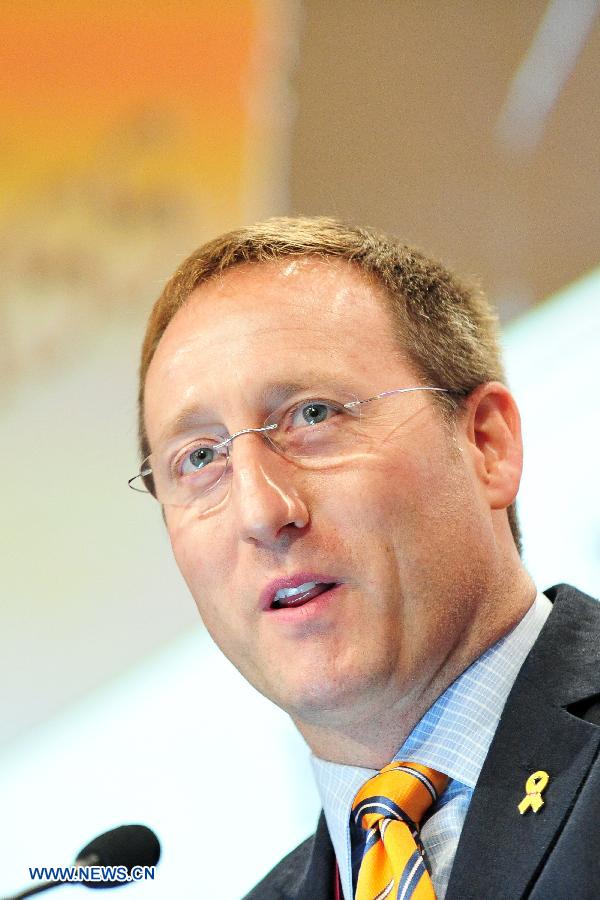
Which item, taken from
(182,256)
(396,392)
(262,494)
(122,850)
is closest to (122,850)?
(122,850)

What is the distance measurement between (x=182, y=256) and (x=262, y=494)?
1499 mm

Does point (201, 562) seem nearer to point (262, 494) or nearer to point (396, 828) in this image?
point (262, 494)

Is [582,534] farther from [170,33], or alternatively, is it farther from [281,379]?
[170,33]

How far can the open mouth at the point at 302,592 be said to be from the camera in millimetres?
1888

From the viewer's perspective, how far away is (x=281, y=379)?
2.00 metres

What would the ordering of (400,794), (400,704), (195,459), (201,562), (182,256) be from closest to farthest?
(400,794), (400,704), (201,562), (195,459), (182,256)

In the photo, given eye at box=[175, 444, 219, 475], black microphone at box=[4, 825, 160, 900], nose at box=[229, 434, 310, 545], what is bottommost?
black microphone at box=[4, 825, 160, 900]

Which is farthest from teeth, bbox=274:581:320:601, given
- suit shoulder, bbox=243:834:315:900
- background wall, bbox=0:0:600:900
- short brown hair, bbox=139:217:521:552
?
background wall, bbox=0:0:600:900

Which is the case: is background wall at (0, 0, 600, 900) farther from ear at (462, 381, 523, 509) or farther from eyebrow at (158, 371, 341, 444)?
eyebrow at (158, 371, 341, 444)

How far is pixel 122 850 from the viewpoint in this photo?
1.96 meters

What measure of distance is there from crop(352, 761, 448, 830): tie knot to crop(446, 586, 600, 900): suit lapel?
0.43 ft

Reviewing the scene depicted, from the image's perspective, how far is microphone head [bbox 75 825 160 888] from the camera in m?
1.95

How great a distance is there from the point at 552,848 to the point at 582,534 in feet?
4.16

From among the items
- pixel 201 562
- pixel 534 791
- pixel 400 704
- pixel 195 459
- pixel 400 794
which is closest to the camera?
pixel 534 791
